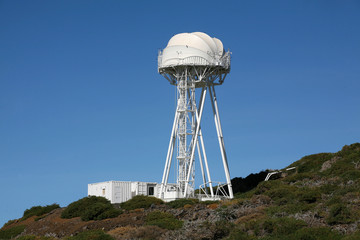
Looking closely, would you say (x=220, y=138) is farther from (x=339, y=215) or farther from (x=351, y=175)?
(x=339, y=215)

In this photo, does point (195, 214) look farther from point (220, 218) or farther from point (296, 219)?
point (296, 219)

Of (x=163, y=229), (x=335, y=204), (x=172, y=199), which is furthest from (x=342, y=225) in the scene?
(x=172, y=199)

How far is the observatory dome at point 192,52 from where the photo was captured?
41594mm

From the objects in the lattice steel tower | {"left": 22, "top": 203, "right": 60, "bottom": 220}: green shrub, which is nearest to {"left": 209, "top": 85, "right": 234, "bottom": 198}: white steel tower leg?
the lattice steel tower

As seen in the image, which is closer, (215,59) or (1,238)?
(1,238)

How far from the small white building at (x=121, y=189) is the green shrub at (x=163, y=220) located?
13.7 metres

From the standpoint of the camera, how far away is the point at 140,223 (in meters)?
31.0

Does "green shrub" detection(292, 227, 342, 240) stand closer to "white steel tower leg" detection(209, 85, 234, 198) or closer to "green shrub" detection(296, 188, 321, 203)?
"green shrub" detection(296, 188, 321, 203)

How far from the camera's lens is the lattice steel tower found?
41.6 metres

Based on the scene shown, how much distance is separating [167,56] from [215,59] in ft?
12.4

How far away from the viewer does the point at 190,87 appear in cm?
4228

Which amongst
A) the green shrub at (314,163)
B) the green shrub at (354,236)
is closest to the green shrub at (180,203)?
the green shrub at (314,163)

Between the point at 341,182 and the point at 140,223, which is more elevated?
the point at 341,182

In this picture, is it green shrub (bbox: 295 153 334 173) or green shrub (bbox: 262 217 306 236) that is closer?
green shrub (bbox: 262 217 306 236)
